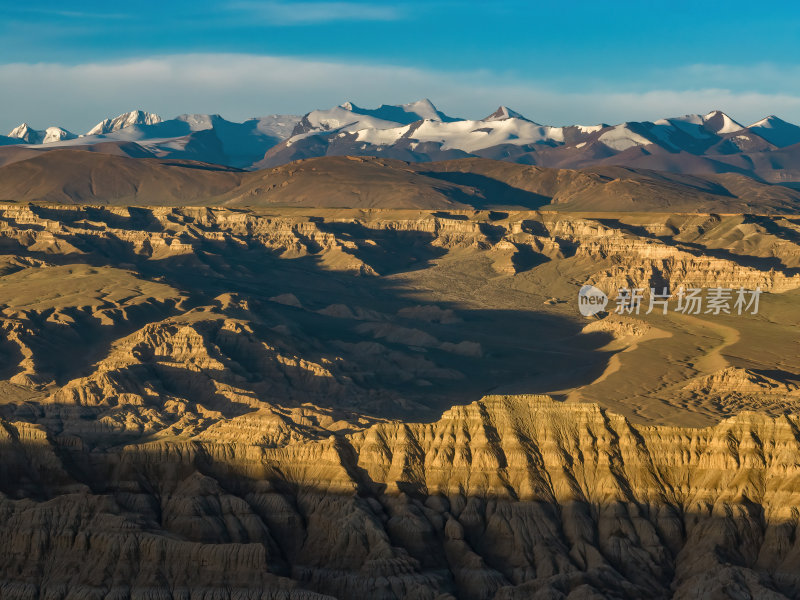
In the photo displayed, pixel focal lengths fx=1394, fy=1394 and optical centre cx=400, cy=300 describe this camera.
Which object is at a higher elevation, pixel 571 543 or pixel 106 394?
pixel 571 543

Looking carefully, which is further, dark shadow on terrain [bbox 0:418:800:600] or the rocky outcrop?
dark shadow on terrain [bbox 0:418:800:600]

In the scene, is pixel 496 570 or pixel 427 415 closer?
pixel 496 570

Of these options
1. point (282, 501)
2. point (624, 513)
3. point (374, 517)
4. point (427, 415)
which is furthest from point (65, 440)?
point (427, 415)

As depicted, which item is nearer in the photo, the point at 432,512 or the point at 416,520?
the point at 416,520

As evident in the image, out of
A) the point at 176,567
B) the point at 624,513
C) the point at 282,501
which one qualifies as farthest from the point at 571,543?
the point at 176,567

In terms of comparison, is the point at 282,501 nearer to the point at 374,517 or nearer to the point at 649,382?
the point at 374,517

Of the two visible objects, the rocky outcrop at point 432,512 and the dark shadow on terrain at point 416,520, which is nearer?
the rocky outcrop at point 432,512

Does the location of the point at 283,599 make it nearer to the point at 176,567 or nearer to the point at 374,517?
the point at 176,567

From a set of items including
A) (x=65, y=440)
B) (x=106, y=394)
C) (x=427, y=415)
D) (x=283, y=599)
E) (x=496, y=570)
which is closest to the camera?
(x=283, y=599)

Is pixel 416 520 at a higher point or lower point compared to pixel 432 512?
higher

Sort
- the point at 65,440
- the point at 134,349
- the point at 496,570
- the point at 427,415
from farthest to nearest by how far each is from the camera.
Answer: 1. the point at 134,349
2. the point at 427,415
3. the point at 65,440
4. the point at 496,570
